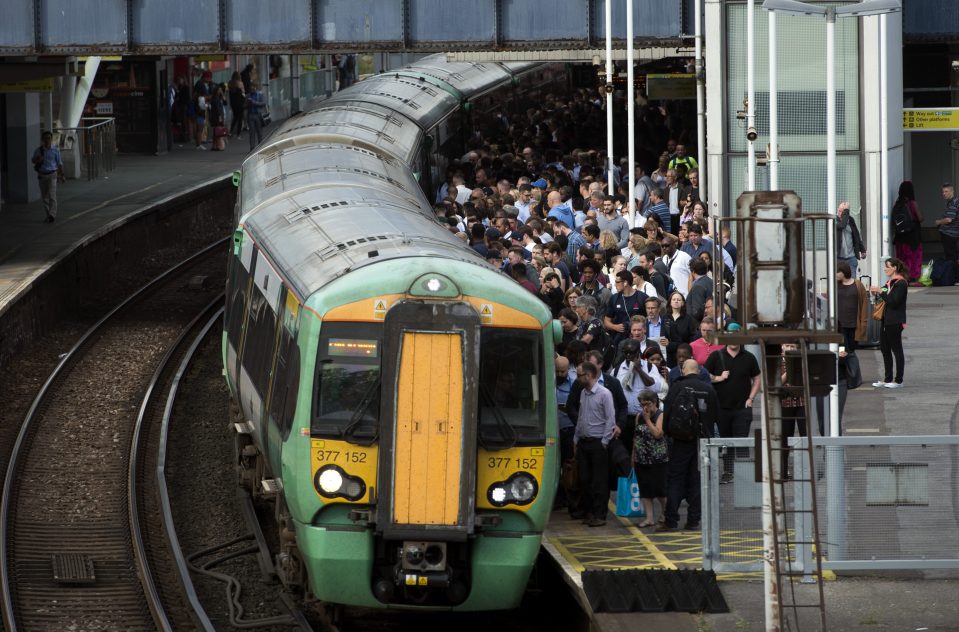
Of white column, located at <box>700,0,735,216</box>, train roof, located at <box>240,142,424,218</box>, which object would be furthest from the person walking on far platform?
train roof, located at <box>240,142,424,218</box>

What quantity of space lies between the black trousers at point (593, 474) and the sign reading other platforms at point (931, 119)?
12.3m

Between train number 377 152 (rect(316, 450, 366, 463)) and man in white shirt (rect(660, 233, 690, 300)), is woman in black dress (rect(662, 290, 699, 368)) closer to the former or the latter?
man in white shirt (rect(660, 233, 690, 300))

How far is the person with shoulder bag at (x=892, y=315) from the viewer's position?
19.2m

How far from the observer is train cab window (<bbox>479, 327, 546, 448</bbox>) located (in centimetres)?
1216

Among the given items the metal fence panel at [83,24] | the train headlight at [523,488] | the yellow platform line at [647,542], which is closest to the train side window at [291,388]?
the train headlight at [523,488]

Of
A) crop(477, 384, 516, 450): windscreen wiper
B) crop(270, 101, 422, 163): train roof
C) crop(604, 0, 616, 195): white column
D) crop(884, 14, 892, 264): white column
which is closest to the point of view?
crop(477, 384, 516, 450): windscreen wiper

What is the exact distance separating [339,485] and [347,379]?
29.7 inches

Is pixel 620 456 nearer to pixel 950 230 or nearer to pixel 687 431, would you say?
pixel 687 431

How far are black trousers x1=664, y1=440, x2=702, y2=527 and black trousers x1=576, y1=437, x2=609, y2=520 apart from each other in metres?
0.56

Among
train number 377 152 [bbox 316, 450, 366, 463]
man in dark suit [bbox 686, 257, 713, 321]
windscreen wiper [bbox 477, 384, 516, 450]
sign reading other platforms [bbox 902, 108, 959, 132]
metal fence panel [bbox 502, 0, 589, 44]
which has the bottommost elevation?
train number 377 152 [bbox 316, 450, 366, 463]

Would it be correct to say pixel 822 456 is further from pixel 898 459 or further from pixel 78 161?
pixel 78 161

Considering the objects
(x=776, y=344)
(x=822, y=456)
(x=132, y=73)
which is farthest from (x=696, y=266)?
(x=132, y=73)

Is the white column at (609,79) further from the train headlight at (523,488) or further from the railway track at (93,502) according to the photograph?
the train headlight at (523,488)

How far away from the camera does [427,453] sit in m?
11.8
